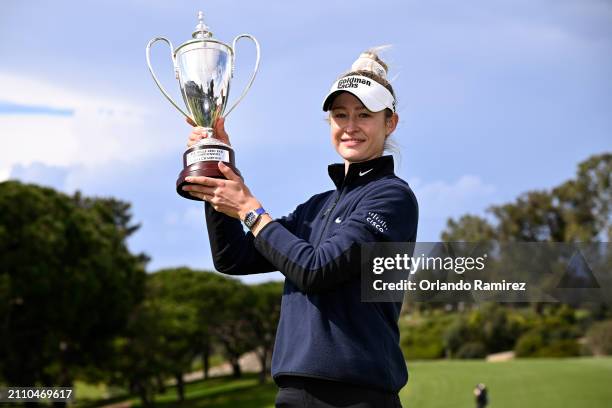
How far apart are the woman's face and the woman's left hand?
1.59 feet

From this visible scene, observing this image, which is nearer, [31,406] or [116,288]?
[31,406]

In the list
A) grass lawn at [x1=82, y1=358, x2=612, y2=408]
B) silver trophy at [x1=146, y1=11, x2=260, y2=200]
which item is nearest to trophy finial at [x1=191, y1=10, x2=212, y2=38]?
silver trophy at [x1=146, y1=11, x2=260, y2=200]

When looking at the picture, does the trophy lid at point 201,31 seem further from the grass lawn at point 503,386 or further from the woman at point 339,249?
the grass lawn at point 503,386

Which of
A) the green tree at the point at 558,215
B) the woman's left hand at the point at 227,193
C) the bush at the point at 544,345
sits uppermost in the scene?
the green tree at the point at 558,215

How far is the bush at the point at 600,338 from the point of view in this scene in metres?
49.2

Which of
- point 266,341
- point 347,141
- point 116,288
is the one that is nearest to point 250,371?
point 266,341

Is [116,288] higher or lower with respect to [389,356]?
higher

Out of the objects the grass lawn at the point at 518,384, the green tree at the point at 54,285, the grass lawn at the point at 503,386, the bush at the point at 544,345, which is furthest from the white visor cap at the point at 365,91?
the bush at the point at 544,345

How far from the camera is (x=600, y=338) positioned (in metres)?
49.6

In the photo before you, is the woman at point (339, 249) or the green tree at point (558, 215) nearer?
the woman at point (339, 249)

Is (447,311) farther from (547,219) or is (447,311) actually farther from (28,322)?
(28,322)

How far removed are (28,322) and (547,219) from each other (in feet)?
160

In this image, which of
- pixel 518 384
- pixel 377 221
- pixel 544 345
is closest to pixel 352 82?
pixel 377 221

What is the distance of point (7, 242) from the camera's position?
27.6m
